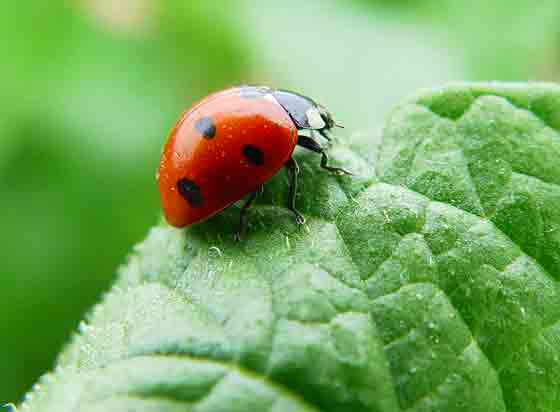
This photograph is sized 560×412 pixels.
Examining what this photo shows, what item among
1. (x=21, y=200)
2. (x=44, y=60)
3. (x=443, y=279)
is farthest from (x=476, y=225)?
(x=44, y=60)

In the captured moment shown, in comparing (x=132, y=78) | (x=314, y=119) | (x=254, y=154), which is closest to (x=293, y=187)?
A: (x=254, y=154)

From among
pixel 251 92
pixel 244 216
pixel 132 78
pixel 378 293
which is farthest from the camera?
pixel 132 78

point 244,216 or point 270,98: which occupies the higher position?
point 270,98

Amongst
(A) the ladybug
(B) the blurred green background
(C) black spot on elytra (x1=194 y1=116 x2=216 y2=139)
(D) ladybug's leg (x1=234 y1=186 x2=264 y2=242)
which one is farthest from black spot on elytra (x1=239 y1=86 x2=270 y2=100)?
(B) the blurred green background

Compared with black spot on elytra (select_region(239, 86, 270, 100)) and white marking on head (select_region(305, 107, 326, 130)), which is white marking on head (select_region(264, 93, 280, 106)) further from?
white marking on head (select_region(305, 107, 326, 130))

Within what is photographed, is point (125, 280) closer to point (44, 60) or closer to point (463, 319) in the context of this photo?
point (463, 319)

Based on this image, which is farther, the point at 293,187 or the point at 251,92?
the point at 251,92

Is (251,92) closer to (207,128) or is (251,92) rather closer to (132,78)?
(207,128)
